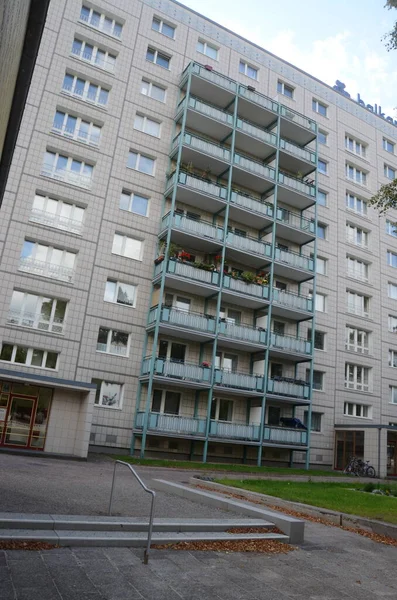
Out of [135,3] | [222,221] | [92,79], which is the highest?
[135,3]

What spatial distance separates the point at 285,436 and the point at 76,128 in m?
20.8

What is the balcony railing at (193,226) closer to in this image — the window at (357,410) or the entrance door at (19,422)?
the entrance door at (19,422)

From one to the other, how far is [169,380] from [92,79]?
57.9ft

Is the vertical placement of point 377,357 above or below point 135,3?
below

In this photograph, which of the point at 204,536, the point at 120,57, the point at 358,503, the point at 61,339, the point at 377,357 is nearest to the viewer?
the point at 204,536

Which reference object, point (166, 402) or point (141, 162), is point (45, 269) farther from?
point (166, 402)

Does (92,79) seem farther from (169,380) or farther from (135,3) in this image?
(169,380)

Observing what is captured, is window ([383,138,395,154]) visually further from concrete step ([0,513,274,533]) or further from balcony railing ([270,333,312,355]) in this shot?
concrete step ([0,513,274,533])

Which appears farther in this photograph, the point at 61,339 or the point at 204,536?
the point at 61,339

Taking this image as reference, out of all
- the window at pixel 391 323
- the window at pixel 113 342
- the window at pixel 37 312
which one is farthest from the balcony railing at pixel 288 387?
the window at pixel 37 312

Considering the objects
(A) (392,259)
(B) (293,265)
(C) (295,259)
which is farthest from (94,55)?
(A) (392,259)

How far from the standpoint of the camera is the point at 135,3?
3061cm

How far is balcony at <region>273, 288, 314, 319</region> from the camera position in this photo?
29.4 metres

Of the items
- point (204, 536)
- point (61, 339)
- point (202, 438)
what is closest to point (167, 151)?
point (61, 339)
